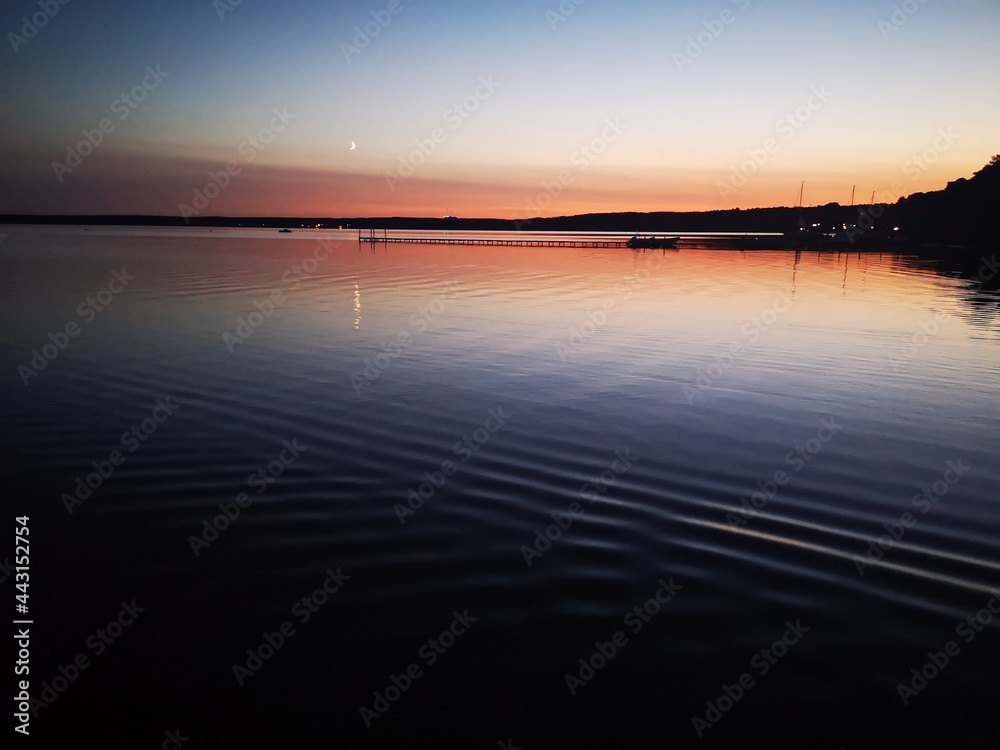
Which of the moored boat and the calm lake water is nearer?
the calm lake water

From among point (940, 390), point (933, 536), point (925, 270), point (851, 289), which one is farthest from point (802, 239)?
point (933, 536)

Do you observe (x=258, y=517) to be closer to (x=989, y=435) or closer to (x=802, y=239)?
(x=989, y=435)

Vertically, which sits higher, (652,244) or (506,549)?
(652,244)

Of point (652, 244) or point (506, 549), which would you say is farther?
point (652, 244)

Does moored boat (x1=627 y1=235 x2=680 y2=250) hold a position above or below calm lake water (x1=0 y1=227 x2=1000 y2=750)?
above

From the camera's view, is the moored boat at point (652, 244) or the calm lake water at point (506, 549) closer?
the calm lake water at point (506, 549)

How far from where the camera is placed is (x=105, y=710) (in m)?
4.68

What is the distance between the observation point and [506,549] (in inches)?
273

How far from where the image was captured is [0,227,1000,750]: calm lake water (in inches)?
187

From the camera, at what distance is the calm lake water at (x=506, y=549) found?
15.6 ft

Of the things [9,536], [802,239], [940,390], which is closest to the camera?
[9,536]

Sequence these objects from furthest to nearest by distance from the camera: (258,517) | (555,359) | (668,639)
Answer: (555,359)
(258,517)
(668,639)

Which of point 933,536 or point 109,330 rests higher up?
point 109,330

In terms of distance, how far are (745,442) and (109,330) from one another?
65.5 ft
